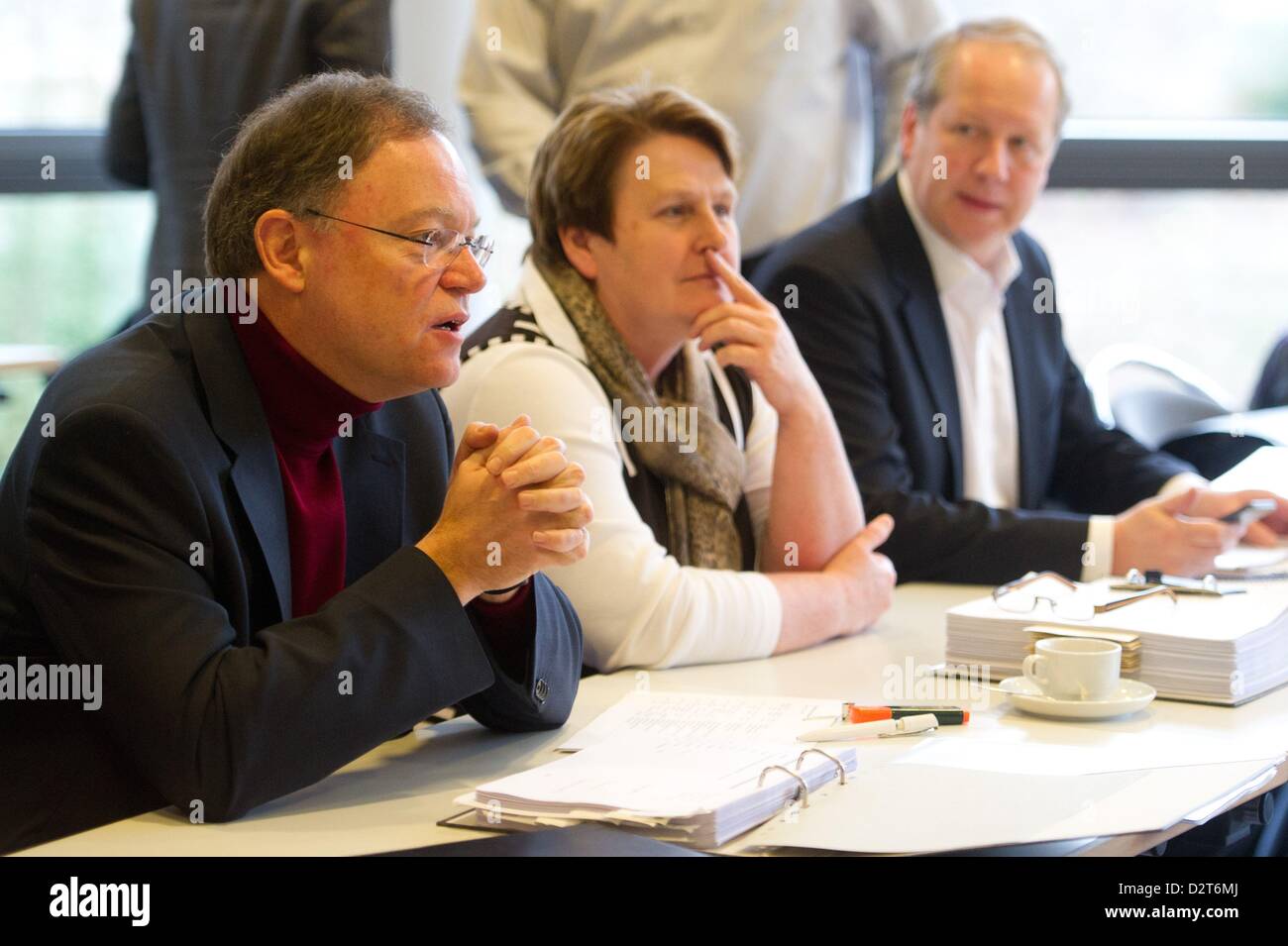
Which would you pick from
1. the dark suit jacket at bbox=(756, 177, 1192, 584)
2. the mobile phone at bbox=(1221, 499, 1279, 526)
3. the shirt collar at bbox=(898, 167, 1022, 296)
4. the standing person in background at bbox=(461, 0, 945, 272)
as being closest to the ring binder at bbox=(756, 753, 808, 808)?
the dark suit jacket at bbox=(756, 177, 1192, 584)

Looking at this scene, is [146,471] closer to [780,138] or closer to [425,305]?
[425,305]

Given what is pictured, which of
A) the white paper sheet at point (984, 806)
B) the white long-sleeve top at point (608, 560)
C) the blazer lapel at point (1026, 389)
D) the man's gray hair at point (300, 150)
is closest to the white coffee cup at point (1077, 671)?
the white paper sheet at point (984, 806)

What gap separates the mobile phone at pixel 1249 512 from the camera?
239 centimetres

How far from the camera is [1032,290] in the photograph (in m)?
3.04

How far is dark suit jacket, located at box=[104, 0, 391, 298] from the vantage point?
3.01m

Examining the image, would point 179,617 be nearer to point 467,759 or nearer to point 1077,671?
point 467,759

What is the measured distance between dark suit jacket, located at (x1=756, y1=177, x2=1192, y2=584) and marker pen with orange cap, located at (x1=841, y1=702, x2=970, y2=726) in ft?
2.66

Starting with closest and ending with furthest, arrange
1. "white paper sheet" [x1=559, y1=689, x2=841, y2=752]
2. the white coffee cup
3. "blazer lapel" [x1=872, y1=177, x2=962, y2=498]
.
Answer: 1. "white paper sheet" [x1=559, y1=689, x2=841, y2=752]
2. the white coffee cup
3. "blazer lapel" [x1=872, y1=177, x2=962, y2=498]

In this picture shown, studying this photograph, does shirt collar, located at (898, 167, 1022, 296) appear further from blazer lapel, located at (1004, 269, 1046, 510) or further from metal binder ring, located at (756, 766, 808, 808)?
metal binder ring, located at (756, 766, 808, 808)

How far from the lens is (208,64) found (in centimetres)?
305

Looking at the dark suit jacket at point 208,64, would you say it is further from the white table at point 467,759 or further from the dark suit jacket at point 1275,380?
the dark suit jacket at point 1275,380

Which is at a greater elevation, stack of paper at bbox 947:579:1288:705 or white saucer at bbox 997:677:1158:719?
stack of paper at bbox 947:579:1288:705

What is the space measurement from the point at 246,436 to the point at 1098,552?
1.47 metres
